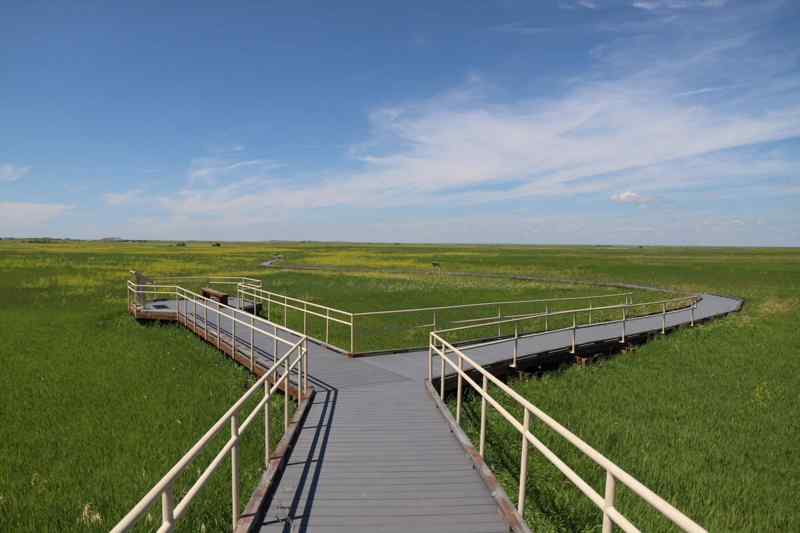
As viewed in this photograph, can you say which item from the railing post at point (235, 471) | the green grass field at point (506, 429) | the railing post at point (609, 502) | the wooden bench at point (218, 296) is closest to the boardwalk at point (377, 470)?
the railing post at point (235, 471)

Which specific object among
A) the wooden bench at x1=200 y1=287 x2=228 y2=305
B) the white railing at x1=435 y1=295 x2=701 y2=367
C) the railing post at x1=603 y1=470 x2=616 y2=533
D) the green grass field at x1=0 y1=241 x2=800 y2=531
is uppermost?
the railing post at x1=603 y1=470 x2=616 y2=533

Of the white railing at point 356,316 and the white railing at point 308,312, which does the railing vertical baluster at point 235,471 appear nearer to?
the white railing at point 308,312

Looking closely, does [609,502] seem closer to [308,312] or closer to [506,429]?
[506,429]

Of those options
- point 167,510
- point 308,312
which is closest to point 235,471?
point 167,510

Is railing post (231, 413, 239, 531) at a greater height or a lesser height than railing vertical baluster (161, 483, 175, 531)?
lesser

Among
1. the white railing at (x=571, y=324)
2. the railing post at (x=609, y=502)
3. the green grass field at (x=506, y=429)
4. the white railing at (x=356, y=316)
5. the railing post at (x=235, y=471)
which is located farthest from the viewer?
the white railing at (x=356, y=316)

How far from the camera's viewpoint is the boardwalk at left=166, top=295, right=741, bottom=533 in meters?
4.52

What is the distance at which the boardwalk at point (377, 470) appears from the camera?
14.8 ft

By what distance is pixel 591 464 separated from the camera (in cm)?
733

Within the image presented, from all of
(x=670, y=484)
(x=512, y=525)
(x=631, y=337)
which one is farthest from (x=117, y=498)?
(x=631, y=337)

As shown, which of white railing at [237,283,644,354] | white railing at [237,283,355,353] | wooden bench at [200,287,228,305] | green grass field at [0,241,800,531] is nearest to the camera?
green grass field at [0,241,800,531]

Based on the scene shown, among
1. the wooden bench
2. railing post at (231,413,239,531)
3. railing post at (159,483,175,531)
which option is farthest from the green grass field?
the wooden bench

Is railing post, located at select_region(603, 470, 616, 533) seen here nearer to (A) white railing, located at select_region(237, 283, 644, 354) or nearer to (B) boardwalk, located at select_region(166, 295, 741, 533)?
(B) boardwalk, located at select_region(166, 295, 741, 533)

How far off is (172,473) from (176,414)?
7123 millimetres
